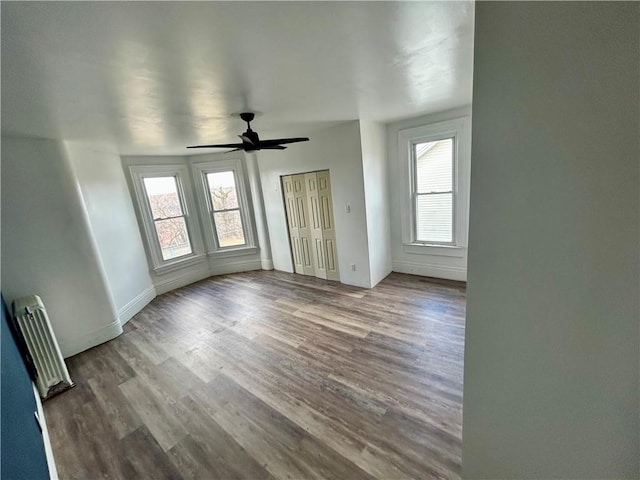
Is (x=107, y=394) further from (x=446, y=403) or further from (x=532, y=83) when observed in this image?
(x=532, y=83)

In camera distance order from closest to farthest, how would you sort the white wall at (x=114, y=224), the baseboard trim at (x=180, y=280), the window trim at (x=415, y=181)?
1. the white wall at (x=114, y=224)
2. the window trim at (x=415, y=181)
3. the baseboard trim at (x=180, y=280)

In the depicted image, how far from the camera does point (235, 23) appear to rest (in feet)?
3.80

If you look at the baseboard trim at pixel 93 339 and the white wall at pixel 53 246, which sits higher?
the white wall at pixel 53 246

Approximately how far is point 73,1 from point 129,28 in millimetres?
210

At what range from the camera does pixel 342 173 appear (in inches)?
148

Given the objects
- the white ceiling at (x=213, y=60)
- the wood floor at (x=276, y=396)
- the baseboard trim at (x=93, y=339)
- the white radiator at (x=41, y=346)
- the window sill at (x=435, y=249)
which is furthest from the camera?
the window sill at (x=435, y=249)

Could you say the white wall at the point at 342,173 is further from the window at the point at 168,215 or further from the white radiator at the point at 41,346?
the white radiator at the point at 41,346

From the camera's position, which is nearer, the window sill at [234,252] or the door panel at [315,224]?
the door panel at [315,224]

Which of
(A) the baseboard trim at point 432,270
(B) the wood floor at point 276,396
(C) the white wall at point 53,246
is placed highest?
(C) the white wall at point 53,246

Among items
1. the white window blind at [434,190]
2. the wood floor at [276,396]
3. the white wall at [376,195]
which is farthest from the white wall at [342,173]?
the white window blind at [434,190]

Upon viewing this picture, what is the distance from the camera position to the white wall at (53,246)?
2.48m

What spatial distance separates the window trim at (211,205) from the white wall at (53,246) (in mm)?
2113

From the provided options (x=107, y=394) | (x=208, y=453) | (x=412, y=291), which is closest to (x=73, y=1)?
(x=208, y=453)

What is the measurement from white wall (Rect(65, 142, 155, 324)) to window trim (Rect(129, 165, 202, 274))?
170 millimetres
